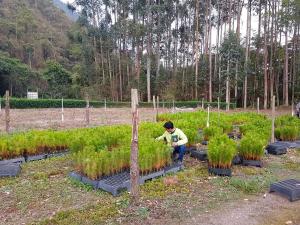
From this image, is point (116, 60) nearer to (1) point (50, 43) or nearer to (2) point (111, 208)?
(1) point (50, 43)

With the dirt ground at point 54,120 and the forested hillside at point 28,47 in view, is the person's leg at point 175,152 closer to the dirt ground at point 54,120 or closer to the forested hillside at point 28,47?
the dirt ground at point 54,120

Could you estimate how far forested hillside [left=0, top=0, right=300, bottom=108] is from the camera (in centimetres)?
2559

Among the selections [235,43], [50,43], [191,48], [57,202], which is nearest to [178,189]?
[57,202]

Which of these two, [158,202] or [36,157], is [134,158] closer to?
[158,202]

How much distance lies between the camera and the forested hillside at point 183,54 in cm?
2559

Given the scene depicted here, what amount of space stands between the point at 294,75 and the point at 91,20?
22000mm

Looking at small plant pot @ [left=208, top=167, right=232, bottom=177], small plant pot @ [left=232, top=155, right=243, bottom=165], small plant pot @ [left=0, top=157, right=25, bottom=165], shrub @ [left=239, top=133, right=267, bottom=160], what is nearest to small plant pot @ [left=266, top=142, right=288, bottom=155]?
shrub @ [left=239, top=133, right=267, bottom=160]

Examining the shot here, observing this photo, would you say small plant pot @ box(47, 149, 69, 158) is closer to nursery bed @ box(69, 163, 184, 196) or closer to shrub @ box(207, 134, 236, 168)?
nursery bed @ box(69, 163, 184, 196)

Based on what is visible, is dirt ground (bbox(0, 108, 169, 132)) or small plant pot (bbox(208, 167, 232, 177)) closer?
small plant pot (bbox(208, 167, 232, 177))

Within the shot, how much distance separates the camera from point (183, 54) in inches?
1378

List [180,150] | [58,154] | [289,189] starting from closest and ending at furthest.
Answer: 1. [289,189]
2. [180,150]
3. [58,154]

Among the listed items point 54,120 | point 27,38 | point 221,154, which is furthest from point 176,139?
point 27,38

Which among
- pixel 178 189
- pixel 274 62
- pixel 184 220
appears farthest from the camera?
pixel 274 62

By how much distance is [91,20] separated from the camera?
1410 inches
